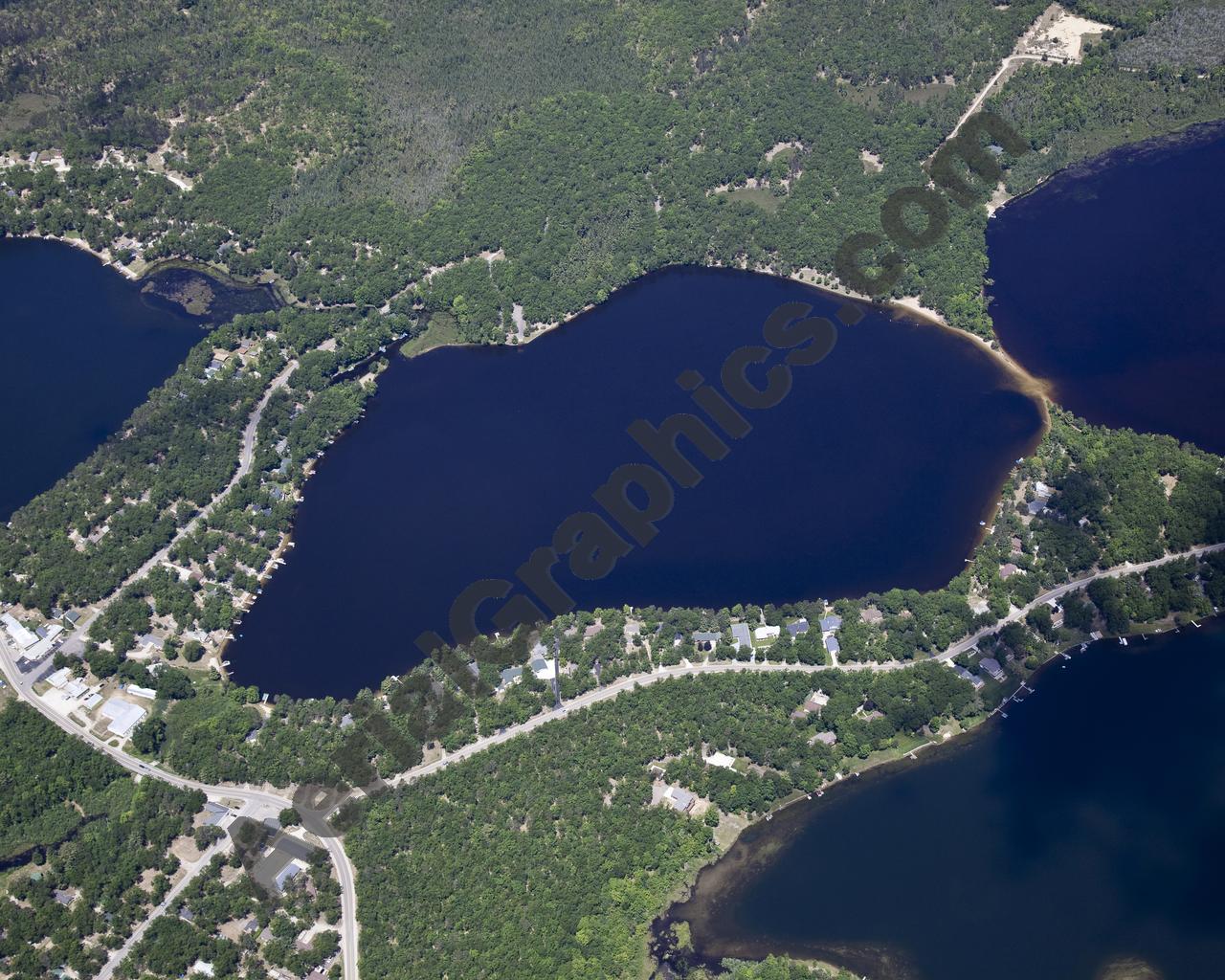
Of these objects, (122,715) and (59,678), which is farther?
(59,678)

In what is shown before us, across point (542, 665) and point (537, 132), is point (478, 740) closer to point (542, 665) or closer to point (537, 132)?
point (542, 665)

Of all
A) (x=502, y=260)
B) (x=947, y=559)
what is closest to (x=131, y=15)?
(x=502, y=260)

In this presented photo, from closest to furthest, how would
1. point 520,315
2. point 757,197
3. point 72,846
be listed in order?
point 72,846
point 520,315
point 757,197

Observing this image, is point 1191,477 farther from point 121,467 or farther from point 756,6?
point 121,467

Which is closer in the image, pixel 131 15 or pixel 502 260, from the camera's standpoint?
pixel 502 260

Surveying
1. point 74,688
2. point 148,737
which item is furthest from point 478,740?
point 74,688

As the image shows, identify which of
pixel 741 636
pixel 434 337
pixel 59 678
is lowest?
pixel 741 636

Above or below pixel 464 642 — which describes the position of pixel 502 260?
above
